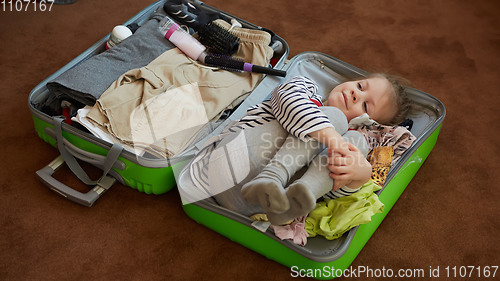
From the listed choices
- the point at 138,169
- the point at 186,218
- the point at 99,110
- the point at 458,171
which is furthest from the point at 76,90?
the point at 458,171

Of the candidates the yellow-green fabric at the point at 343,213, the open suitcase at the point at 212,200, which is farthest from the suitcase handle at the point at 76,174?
the yellow-green fabric at the point at 343,213

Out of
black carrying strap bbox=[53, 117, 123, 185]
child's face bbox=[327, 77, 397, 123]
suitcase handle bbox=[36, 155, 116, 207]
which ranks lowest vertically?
suitcase handle bbox=[36, 155, 116, 207]

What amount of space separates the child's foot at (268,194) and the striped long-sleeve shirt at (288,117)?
0.57 ft

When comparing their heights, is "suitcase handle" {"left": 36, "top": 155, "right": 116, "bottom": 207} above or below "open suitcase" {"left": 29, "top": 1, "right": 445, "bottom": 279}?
below

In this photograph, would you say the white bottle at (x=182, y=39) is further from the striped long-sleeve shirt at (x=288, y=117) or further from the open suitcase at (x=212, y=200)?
the striped long-sleeve shirt at (x=288, y=117)

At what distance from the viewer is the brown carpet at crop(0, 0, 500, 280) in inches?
50.3

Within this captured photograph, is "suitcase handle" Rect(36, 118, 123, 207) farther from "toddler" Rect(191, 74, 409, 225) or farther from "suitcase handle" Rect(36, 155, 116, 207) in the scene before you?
"toddler" Rect(191, 74, 409, 225)

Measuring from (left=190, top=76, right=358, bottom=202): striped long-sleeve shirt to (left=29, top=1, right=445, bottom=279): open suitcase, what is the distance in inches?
2.0

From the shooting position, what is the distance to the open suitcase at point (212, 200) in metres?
1.21

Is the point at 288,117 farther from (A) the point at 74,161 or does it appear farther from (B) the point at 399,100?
(A) the point at 74,161

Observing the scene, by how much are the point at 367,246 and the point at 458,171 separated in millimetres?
442

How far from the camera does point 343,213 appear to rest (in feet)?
3.95

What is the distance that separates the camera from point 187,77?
1.49m

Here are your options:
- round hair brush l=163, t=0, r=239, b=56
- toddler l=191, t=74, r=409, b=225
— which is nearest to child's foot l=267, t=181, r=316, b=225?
toddler l=191, t=74, r=409, b=225
